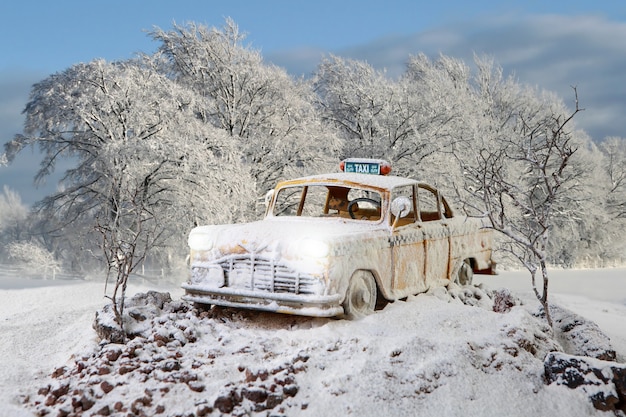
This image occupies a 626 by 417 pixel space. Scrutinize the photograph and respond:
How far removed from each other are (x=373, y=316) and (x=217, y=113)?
46.6 feet

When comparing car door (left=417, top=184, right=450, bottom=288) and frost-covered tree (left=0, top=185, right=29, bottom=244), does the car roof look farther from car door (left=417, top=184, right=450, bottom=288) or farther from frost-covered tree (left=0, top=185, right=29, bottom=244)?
frost-covered tree (left=0, top=185, right=29, bottom=244)

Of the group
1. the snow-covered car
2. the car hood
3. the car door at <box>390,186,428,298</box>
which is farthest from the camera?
the car door at <box>390,186,428,298</box>

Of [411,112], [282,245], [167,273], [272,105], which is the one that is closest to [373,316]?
[282,245]

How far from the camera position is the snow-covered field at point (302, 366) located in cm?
457

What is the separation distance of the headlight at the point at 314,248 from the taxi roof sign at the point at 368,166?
8.05 feet

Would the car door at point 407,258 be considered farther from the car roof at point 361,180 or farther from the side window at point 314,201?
the side window at point 314,201

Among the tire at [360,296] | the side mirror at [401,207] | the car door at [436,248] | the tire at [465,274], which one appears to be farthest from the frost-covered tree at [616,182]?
the tire at [360,296]

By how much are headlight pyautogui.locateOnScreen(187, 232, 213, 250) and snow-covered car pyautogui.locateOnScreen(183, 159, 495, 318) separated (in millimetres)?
11

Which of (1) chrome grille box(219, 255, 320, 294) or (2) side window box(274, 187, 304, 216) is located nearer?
(1) chrome grille box(219, 255, 320, 294)

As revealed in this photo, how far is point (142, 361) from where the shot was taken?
532 centimetres

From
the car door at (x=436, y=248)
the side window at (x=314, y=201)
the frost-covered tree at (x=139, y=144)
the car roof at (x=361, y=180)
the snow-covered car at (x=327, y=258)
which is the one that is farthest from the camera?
the side window at (x=314, y=201)

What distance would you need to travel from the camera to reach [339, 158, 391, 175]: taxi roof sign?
8.30m

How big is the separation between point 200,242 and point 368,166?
8.73ft

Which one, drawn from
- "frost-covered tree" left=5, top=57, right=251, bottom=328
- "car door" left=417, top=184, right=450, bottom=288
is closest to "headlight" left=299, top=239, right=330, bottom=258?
"car door" left=417, top=184, right=450, bottom=288
